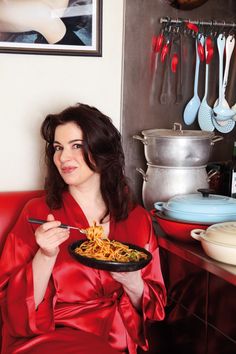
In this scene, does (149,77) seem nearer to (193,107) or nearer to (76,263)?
(193,107)

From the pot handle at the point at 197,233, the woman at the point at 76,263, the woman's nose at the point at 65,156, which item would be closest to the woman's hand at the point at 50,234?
the woman at the point at 76,263

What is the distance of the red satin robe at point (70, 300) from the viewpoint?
141cm

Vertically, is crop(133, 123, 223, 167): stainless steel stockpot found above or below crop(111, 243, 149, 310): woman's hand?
above

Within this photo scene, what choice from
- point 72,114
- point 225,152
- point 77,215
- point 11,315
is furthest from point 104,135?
point 225,152

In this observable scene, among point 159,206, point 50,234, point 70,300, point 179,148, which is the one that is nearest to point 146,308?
point 70,300

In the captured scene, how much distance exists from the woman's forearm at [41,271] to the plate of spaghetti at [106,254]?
0.08 metres

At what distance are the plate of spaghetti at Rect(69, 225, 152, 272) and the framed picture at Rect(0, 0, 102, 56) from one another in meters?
0.83

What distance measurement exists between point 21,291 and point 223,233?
0.62 meters

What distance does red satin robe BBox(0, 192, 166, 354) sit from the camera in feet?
4.63

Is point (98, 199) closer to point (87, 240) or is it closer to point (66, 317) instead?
point (87, 240)

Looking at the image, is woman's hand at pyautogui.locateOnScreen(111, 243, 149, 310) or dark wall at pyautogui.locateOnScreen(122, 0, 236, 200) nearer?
woman's hand at pyautogui.locateOnScreen(111, 243, 149, 310)

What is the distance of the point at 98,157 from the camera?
1592 millimetres

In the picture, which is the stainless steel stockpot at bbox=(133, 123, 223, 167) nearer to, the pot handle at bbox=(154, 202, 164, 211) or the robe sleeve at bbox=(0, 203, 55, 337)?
the pot handle at bbox=(154, 202, 164, 211)

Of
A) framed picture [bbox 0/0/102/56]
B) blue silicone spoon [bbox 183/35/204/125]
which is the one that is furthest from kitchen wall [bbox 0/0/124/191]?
blue silicone spoon [bbox 183/35/204/125]
